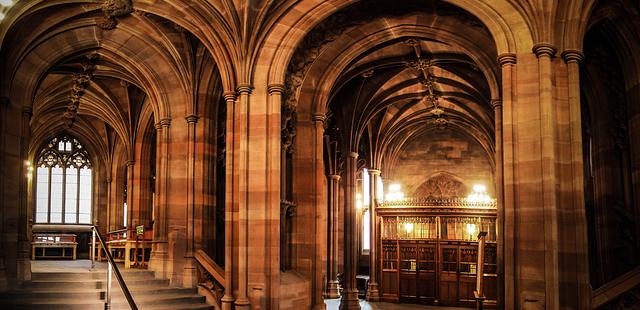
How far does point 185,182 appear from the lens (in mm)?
15797

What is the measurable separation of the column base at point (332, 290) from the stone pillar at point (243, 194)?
40.1ft

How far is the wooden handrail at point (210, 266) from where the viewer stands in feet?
47.1

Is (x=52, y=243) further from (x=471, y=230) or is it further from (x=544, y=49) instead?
(x=544, y=49)

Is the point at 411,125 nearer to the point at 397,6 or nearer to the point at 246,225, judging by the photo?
the point at 397,6

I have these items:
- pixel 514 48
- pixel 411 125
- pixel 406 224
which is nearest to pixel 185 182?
pixel 514 48

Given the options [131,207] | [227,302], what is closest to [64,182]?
[131,207]

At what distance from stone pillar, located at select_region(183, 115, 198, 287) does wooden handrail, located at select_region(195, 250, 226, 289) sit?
20cm

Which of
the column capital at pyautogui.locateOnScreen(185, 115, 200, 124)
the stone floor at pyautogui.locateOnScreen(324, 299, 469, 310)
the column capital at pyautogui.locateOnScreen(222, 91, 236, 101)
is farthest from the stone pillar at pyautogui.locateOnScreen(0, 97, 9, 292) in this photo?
the stone floor at pyautogui.locateOnScreen(324, 299, 469, 310)

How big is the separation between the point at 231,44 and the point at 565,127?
6.74m

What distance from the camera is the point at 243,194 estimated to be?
1306 centimetres

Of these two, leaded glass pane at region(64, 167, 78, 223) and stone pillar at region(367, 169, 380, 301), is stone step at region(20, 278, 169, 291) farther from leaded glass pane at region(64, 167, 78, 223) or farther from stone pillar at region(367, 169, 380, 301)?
leaded glass pane at region(64, 167, 78, 223)

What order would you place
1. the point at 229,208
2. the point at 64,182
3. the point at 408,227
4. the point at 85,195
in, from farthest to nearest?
1. the point at 85,195
2. the point at 64,182
3. the point at 408,227
4. the point at 229,208

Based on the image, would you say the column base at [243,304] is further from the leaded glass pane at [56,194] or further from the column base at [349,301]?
the leaded glass pane at [56,194]

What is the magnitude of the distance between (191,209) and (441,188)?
58.8ft
